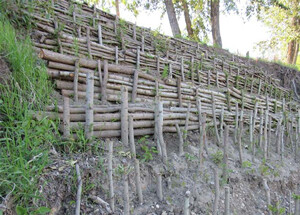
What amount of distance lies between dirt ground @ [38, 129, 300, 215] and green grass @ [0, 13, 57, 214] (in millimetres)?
102

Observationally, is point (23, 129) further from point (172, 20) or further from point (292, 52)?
point (292, 52)

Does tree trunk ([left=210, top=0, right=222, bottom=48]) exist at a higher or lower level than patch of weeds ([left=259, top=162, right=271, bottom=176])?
higher

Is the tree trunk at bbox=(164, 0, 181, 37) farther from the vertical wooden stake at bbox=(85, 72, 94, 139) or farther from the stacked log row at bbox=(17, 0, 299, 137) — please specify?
the vertical wooden stake at bbox=(85, 72, 94, 139)

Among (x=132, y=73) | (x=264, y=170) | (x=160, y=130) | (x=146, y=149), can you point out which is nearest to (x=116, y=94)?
(x=132, y=73)

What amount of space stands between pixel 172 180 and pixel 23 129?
54.7 inches

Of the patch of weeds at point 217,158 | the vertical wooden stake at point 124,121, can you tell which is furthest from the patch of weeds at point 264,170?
the vertical wooden stake at point 124,121

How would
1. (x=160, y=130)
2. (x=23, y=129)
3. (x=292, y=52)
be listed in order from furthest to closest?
(x=292, y=52), (x=160, y=130), (x=23, y=129)

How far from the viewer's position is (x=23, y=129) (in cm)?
186

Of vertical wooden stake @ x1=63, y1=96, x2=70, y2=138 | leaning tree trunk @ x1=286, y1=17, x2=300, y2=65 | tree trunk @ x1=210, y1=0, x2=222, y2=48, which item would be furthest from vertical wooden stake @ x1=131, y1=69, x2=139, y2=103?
leaning tree trunk @ x1=286, y1=17, x2=300, y2=65

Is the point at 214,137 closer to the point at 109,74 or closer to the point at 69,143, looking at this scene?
the point at 109,74

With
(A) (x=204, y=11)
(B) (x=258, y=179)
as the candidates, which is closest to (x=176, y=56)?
(B) (x=258, y=179)

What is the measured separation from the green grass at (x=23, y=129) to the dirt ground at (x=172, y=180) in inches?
4.0

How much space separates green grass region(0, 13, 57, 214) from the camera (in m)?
1.51

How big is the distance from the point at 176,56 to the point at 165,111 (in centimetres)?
266
